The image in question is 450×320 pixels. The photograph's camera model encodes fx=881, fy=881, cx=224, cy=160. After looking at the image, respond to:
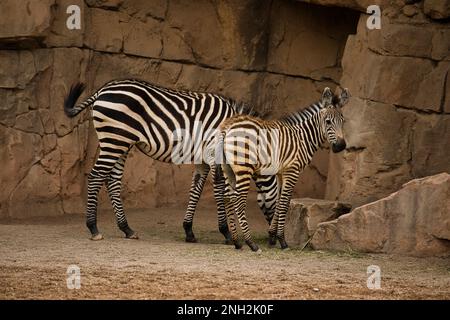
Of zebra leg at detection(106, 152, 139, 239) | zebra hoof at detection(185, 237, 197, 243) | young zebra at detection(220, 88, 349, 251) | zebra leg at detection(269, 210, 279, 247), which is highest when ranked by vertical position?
young zebra at detection(220, 88, 349, 251)

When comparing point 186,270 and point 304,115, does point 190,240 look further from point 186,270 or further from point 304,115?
point 186,270

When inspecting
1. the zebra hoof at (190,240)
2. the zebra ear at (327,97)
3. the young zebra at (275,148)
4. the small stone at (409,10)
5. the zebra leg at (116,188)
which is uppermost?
the small stone at (409,10)

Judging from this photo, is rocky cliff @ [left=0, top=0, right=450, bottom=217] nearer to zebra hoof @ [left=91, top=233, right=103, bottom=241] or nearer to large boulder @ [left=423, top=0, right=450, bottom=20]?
large boulder @ [left=423, top=0, right=450, bottom=20]

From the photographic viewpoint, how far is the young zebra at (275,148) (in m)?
9.82

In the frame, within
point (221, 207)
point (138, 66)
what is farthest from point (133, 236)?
point (138, 66)

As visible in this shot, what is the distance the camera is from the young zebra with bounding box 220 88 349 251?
9820mm

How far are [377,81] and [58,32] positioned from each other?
178 inches

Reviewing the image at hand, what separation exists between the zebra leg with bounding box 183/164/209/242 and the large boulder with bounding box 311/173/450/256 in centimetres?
177

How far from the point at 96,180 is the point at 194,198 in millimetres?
1247

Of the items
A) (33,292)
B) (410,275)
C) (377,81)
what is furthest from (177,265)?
(377,81)

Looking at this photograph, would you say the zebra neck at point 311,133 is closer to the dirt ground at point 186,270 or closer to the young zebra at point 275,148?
the young zebra at point 275,148

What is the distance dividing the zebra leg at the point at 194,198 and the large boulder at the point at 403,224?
5.80 ft

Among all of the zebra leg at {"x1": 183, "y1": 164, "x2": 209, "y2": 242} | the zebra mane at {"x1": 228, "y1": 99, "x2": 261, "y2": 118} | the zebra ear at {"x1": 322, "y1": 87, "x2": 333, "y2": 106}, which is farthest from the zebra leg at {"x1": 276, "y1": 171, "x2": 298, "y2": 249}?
the zebra leg at {"x1": 183, "y1": 164, "x2": 209, "y2": 242}

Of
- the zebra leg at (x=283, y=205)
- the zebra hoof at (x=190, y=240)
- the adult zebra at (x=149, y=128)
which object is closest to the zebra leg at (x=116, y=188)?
the adult zebra at (x=149, y=128)
